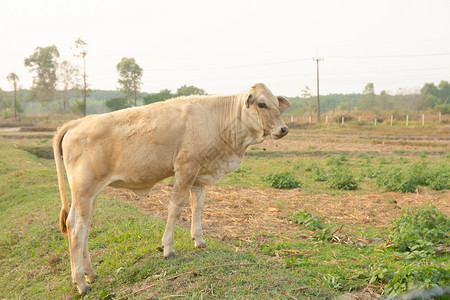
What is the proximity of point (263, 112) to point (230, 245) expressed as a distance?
224 cm

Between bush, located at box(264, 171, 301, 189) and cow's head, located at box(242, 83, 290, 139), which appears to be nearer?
cow's head, located at box(242, 83, 290, 139)

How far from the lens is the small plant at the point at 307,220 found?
7.35m

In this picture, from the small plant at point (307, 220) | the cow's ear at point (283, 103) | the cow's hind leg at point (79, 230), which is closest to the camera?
the cow's hind leg at point (79, 230)

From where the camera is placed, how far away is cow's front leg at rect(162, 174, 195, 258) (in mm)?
4922

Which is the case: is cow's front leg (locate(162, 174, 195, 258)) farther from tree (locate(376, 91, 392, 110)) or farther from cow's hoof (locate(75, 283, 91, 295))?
tree (locate(376, 91, 392, 110))

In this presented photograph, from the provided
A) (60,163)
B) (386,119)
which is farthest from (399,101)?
(60,163)

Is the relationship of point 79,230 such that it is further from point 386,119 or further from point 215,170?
point 386,119

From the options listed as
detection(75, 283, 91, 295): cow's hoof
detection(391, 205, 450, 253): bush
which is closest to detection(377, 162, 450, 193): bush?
detection(391, 205, 450, 253): bush

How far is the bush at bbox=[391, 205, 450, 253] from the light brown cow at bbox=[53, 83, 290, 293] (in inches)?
112

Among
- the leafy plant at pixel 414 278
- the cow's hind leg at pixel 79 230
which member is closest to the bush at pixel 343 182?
the leafy plant at pixel 414 278

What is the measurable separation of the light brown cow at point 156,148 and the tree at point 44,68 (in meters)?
68.6

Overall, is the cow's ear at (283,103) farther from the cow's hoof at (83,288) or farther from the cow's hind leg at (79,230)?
the cow's hoof at (83,288)

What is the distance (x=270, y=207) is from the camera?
9250 millimetres

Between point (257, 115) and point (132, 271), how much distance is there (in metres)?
2.62
